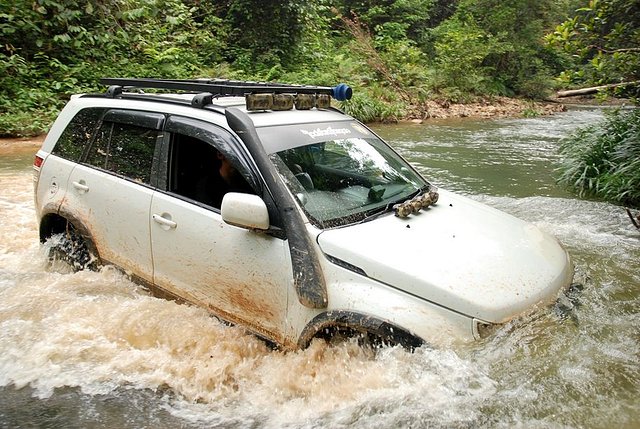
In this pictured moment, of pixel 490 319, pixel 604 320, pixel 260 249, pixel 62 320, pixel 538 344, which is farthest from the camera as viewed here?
pixel 62 320

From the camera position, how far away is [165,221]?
11.7 feet

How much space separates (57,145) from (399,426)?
3.68 meters

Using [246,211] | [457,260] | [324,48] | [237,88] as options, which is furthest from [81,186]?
[324,48]

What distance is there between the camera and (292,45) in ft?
58.0

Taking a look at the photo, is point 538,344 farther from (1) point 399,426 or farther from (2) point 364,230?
(2) point 364,230

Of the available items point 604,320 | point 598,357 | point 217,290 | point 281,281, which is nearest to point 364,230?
point 281,281

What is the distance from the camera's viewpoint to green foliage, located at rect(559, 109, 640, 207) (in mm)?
7500

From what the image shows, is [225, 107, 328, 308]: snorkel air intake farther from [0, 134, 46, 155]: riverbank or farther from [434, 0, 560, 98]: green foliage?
[434, 0, 560, 98]: green foliage

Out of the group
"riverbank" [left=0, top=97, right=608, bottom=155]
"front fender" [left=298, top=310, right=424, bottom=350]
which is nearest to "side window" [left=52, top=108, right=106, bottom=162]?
"front fender" [left=298, top=310, right=424, bottom=350]

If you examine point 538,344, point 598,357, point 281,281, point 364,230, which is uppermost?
point 364,230

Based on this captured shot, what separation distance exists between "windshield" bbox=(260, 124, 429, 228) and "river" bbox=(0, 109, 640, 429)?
0.87 metres

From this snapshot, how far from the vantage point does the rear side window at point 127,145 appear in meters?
3.79

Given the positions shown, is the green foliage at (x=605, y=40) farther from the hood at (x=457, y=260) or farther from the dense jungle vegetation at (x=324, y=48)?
the hood at (x=457, y=260)

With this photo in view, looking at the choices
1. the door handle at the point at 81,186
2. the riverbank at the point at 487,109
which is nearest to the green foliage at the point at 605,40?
the door handle at the point at 81,186
